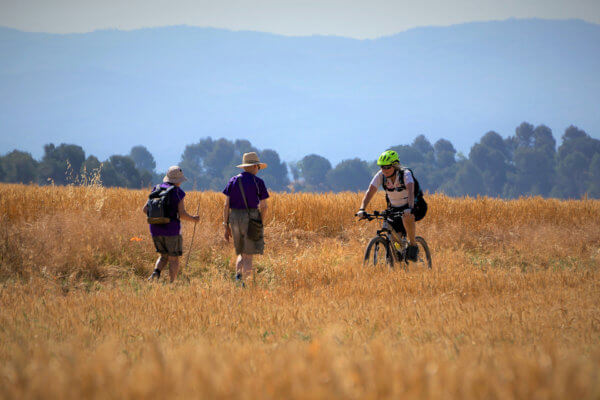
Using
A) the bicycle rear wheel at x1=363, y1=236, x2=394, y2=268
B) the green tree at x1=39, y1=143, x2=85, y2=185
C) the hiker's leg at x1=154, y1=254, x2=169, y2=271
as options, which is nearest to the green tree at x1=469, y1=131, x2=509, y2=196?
the green tree at x1=39, y1=143, x2=85, y2=185

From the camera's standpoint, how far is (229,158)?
196 metres

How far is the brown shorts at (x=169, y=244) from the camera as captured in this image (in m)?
7.61

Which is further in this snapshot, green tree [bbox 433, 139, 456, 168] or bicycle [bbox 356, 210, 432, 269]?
green tree [bbox 433, 139, 456, 168]

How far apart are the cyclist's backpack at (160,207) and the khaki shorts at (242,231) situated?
3.16ft

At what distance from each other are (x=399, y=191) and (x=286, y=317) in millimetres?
3461

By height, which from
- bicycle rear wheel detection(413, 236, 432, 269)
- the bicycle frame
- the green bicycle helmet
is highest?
the green bicycle helmet

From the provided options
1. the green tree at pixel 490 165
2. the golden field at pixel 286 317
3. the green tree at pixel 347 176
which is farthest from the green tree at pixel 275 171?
the golden field at pixel 286 317

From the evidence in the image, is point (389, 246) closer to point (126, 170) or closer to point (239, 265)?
point (239, 265)

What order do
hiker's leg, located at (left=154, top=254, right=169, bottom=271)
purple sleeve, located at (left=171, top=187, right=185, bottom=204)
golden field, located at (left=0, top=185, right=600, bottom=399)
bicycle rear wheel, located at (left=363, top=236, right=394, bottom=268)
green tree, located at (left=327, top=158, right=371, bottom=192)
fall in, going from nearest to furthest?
Answer: golden field, located at (left=0, top=185, right=600, bottom=399) → purple sleeve, located at (left=171, top=187, right=185, bottom=204) → hiker's leg, located at (left=154, top=254, right=169, bottom=271) → bicycle rear wheel, located at (left=363, top=236, right=394, bottom=268) → green tree, located at (left=327, top=158, right=371, bottom=192)

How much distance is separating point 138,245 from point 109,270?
1.26m

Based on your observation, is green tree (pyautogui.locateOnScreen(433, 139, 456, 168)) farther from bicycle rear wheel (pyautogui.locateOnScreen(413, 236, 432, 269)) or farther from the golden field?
bicycle rear wheel (pyautogui.locateOnScreen(413, 236, 432, 269))

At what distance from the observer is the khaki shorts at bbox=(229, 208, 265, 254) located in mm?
7637

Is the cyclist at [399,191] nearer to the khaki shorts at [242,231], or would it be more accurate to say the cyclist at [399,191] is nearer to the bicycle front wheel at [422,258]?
the bicycle front wheel at [422,258]

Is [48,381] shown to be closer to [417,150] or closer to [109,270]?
[109,270]
